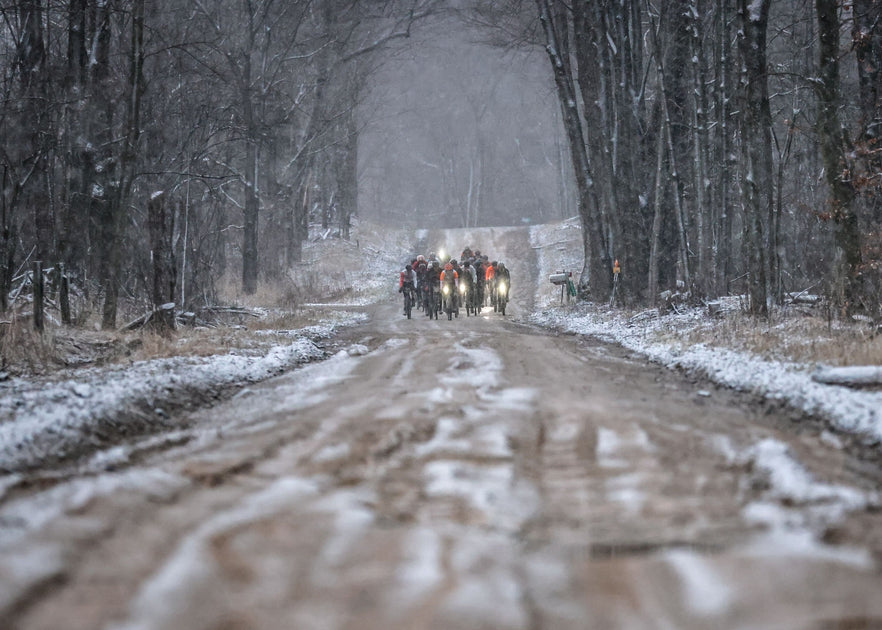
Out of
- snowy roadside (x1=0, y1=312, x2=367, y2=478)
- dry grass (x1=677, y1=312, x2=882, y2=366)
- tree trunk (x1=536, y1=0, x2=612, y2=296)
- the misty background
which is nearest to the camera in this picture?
snowy roadside (x1=0, y1=312, x2=367, y2=478)

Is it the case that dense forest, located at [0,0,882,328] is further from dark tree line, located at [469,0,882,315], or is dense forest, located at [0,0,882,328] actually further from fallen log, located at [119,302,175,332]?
fallen log, located at [119,302,175,332]

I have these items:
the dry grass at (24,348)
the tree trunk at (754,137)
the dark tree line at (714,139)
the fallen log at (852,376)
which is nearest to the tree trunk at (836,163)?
the dark tree line at (714,139)

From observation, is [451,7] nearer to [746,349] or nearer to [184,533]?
[746,349]

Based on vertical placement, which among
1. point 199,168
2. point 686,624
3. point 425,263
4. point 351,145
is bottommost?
point 686,624

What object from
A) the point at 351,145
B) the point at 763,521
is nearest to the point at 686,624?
the point at 763,521

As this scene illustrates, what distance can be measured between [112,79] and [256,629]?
1486 centimetres

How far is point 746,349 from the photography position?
8.73 meters

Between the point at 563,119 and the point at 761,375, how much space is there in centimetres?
1531

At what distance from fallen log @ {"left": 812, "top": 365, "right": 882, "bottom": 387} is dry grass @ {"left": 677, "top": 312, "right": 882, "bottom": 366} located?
0.66 meters

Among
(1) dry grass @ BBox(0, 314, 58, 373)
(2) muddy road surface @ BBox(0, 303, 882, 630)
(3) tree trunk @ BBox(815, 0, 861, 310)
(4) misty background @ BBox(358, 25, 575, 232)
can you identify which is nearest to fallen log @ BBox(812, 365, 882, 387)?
(2) muddy road surface @ BBox(0, 303, 882, 630)

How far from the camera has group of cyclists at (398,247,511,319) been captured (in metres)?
21.2

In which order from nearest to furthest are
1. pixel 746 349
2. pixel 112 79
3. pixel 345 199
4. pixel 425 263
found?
1. pixel 746 349
2. pixel 112 79
3. pixel 425 263
4. pixel 345 199

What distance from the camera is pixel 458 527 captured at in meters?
3.16

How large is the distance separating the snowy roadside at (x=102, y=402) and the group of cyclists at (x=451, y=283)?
40.7ft
